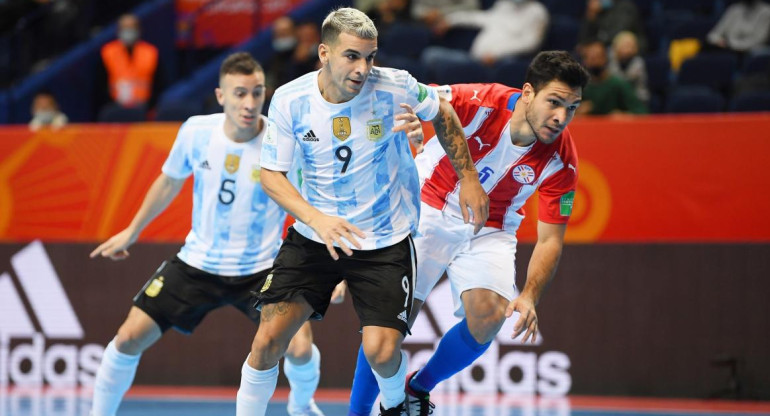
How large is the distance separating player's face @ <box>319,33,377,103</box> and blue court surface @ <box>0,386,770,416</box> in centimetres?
365

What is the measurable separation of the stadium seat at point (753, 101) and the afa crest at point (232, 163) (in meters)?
5.56

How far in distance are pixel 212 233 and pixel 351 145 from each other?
164 cm

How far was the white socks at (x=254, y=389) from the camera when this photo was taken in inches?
219

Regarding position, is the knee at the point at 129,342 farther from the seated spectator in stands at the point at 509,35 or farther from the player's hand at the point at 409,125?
the seated spectator in stands at the point at 509,35

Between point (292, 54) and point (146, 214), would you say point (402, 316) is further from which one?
point (292, 54)

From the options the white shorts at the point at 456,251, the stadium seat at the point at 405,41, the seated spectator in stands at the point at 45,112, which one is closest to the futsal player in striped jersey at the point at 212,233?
the white shorts at the point at 456,251

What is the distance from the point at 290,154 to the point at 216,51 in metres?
10.3

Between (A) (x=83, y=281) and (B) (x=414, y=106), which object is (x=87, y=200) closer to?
(A) (x=83, y=281)

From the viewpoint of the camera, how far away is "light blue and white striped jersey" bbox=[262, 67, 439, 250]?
5473 mm

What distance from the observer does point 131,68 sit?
13.0m

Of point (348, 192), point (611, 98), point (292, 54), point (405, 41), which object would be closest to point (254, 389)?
point (348, 192)

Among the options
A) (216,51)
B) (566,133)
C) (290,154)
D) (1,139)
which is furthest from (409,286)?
(216,51)

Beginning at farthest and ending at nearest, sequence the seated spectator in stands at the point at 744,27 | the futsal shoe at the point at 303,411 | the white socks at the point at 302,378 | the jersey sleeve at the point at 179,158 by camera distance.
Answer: the seated spectator in stands at the point at 744,27, the futsal shoe at the point at 303,411, the white socks at the point at 302,378, the jersey sleeve at the point at 179,158

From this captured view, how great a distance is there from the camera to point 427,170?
260 inches
